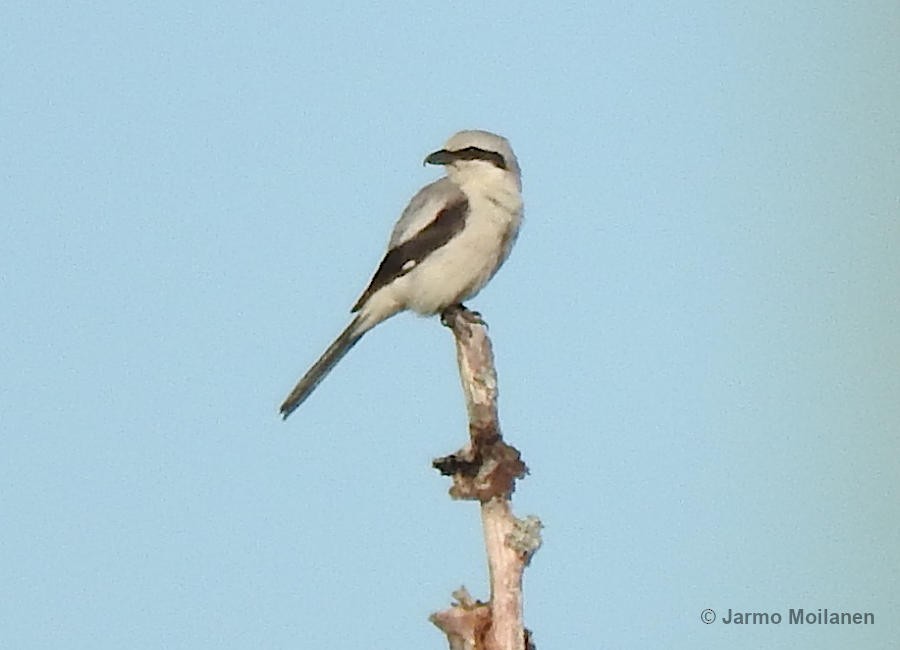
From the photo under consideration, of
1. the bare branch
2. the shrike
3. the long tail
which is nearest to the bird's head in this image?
the shrike

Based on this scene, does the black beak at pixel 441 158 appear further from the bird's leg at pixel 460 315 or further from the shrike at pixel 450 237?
the bird's leg at pixel 460 315

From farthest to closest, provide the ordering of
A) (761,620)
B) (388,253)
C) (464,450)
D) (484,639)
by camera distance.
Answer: (388,253) < (761,620) < (464,450) < (484,639)

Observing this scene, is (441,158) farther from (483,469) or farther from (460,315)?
(483,469)

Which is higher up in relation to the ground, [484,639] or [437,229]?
[437,229]

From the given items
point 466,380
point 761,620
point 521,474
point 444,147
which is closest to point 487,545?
point 521,474

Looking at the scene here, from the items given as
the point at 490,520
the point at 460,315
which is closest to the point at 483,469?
the point at 490,520

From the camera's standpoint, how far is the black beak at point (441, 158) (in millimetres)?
6156

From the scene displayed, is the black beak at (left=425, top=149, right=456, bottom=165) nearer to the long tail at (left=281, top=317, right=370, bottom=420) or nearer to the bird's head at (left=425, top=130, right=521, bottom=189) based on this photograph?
the bird's head at (left=425, top=130, right=521, bottom=189)

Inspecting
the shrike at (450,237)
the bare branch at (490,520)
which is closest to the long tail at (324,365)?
the shrike at (450,237)

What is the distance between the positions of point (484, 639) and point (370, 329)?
2.26 meters

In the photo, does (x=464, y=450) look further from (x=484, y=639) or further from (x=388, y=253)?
(x=388, y=253)

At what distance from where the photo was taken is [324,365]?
621 centimetres

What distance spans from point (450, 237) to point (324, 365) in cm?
71

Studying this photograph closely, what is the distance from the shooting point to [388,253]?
6176mm
